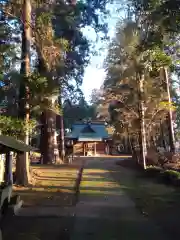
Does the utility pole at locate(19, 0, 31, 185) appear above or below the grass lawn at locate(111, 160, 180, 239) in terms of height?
above

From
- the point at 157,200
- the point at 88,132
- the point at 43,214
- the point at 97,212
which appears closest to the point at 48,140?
the point at 157,200

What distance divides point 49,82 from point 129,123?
13.8m

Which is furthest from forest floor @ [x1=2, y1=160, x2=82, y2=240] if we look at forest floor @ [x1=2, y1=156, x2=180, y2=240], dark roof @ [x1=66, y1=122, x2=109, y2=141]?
dark roof @ [x1=66, y1=122, x2=109, y2=141]

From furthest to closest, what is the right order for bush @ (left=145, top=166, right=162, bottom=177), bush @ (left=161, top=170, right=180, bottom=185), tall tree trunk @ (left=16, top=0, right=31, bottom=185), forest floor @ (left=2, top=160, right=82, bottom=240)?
1. bush @ (left=145, top=166, right=162, bottom=177)
2. tall tree trunk @ (left=16, top=0, right=31, bottom=185)
3. bush @ (left=161, top=170, right=180, bottom=185)
4. forest floor @ (left=2, top=160, right=82, bottom=240)

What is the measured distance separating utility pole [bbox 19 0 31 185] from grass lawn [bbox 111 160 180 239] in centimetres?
475

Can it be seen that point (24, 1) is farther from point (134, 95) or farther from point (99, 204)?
point (99, 204)

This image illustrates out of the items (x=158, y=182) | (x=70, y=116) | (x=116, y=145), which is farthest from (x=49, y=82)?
(x=116, y=145)

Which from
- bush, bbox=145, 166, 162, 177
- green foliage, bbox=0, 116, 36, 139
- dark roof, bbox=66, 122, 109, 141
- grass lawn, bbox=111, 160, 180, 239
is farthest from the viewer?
dark roof, bbox=66, 122, 109, 141

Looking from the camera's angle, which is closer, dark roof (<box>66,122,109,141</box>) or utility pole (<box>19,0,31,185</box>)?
utility pole (<box>19,0,31,185</box>)

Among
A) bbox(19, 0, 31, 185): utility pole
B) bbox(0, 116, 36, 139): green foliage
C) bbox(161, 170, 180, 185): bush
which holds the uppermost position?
bbox(19, 0, 31, 185): utility pole

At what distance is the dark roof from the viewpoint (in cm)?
5312

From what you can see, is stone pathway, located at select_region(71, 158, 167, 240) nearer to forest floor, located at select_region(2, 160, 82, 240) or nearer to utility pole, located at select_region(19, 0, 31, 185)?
forest floor, located at select_region(2, 160, 82, 240)

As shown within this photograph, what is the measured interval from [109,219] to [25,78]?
30.8 feet

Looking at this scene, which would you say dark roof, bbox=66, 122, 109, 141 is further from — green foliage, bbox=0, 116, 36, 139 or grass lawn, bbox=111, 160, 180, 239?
green foliage, bbox=0, 116, 36, 139
